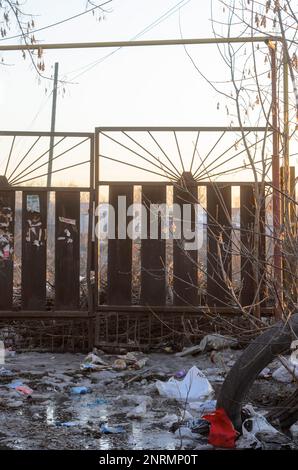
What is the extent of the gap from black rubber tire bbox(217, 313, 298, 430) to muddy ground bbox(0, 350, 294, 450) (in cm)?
31

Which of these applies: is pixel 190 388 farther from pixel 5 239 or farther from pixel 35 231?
pixel 5 239

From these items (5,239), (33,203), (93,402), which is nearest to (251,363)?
(93,402)

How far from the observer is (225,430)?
160 inches

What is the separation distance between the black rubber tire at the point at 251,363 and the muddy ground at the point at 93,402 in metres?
0.31

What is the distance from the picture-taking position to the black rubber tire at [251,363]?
3979 millimetres

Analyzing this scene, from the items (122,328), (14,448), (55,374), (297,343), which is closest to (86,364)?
(55,374)

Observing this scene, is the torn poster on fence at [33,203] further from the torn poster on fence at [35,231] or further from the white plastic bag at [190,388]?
the white plastic bag at [190,388]

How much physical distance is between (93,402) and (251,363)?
1.91m

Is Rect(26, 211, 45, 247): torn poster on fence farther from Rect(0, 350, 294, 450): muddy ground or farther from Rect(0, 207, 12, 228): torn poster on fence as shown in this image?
Rect(0, 350, 294, 450): muddy ground

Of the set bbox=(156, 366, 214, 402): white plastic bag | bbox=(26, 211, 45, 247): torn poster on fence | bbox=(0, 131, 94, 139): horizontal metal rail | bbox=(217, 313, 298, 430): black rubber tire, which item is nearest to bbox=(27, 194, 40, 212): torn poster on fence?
bbox=(26, 211, 45, 247): torn poster on fence

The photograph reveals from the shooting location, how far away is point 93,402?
544 centimetres

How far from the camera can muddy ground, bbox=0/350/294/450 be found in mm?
4305

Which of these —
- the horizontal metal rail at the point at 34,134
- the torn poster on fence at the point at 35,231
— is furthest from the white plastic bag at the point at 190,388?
the horizontal metal rail at the point at 34,134
